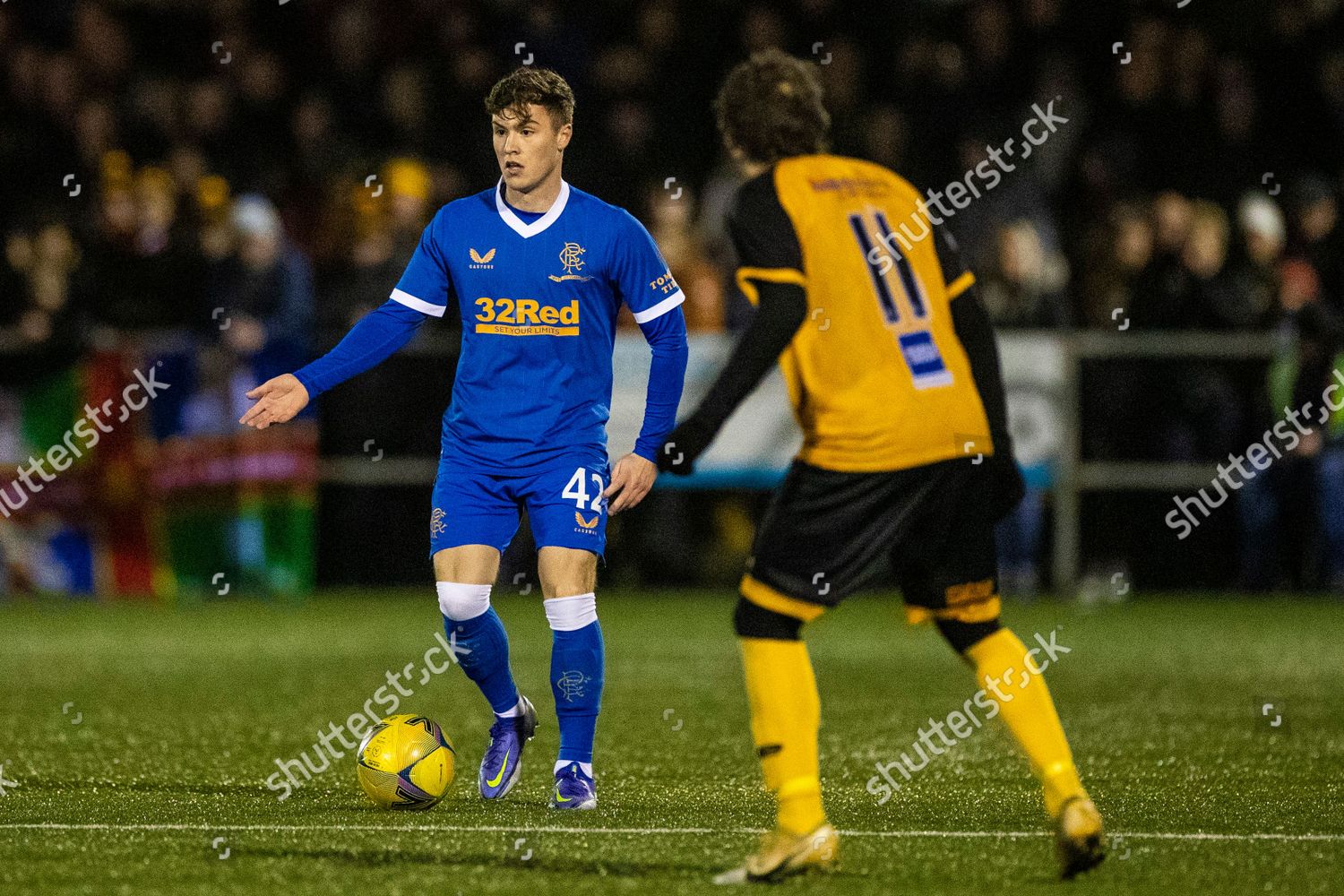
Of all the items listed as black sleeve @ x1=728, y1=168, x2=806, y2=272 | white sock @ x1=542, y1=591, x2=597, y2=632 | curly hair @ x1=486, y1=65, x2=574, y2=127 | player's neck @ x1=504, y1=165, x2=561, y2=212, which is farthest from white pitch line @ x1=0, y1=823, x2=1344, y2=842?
curly hair @ x1=486, y1=65, x2=574, y2=127

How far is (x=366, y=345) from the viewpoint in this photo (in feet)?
22.4

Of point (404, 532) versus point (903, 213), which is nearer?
point (903, 213)

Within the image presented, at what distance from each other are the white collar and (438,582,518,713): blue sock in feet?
3.55

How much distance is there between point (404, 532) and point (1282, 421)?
5.66m

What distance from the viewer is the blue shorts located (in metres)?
6.77

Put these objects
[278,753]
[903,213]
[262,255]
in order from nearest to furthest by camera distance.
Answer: [903,213] < [278,753] < [262,255]

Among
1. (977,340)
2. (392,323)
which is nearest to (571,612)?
(392,323)

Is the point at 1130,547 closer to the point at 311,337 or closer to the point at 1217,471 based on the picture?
the point at 1217,471

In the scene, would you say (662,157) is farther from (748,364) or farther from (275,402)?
(748,364)

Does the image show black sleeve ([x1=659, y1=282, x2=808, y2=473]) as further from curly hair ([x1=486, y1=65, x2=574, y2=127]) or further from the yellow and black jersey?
curly hair ([x1=486, y1=65, x2=574, y2=127])

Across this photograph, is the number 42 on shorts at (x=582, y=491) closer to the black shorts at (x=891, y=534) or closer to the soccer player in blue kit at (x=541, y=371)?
the soccer player in blue kit at (x=541, y=371)

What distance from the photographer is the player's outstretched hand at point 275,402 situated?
6410mm

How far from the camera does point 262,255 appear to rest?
1414 centimetres

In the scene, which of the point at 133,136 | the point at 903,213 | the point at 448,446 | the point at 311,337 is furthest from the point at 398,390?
the point at 903,213
